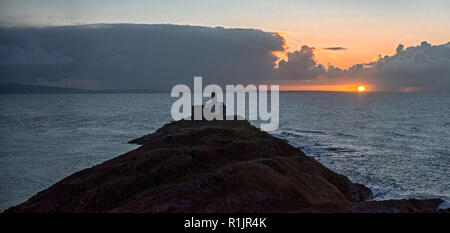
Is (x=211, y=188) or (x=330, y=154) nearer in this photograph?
(x=211, y=188)

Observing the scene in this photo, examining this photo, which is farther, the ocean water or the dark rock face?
the ocean water

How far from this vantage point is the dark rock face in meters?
28.2

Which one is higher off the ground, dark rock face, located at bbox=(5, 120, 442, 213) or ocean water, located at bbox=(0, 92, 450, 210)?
dark rock face, located at bbox=(5, 120, 442, 213)

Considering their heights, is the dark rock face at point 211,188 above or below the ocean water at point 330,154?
above

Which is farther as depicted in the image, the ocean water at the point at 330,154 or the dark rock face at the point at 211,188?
the ocean water at the point at 330,154

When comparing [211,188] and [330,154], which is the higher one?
[211,188]

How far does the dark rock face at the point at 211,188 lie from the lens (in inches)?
1112

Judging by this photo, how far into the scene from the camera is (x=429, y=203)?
1567 inches

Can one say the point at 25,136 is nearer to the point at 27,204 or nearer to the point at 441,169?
the point at 27,204

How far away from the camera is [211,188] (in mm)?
30281
